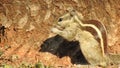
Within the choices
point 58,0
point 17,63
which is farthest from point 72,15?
point 17,63

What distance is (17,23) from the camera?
50.0ft

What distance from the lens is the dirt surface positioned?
1509 cm

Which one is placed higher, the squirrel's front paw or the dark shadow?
the squirrel's front paw

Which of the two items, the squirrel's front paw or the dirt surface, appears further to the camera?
the dirt surface

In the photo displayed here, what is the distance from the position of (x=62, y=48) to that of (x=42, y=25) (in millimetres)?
796

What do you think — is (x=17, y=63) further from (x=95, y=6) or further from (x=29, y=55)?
(x=95, y=6)

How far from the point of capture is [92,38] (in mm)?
14148

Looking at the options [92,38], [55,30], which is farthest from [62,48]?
[92,38]

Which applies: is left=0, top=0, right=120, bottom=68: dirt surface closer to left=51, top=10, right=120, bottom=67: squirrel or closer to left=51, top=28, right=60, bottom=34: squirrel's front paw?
left=51, top=28, right=60, bottom=34: squirrel's front paw

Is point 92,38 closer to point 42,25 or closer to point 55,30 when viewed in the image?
point 55,30

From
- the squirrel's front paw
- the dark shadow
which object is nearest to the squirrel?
the squirrel's front paw

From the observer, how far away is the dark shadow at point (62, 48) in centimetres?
1498

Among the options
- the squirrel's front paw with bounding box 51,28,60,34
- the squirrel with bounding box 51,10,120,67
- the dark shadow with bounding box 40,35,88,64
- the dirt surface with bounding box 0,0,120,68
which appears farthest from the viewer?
the dirt surface with bounding box 0,0,120,68

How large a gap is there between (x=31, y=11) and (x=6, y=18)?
0.68 meters
